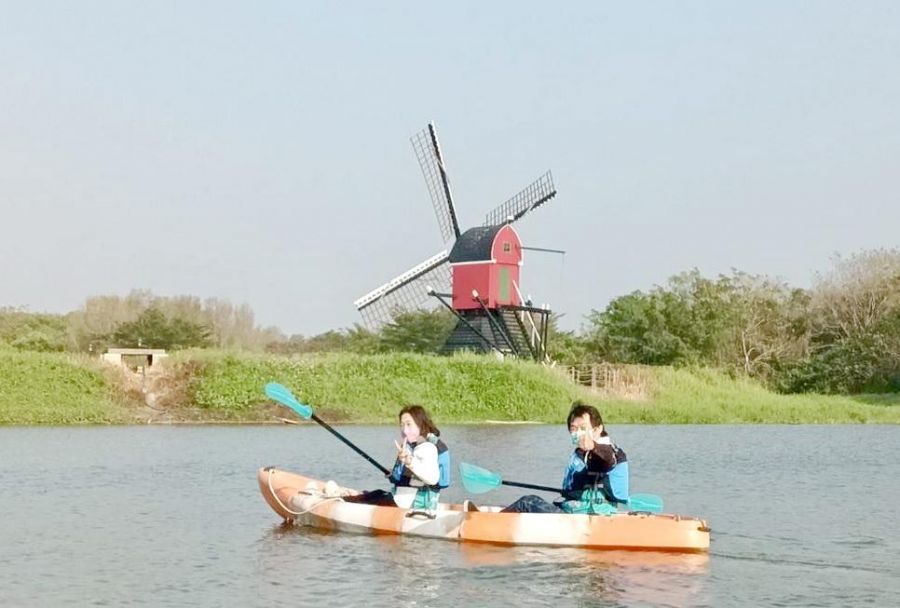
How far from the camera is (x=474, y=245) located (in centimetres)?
4341

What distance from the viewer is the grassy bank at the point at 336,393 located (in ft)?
108

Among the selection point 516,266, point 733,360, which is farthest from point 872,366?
point 516,266

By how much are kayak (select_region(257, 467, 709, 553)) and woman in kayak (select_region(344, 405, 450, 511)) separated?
0.64ft

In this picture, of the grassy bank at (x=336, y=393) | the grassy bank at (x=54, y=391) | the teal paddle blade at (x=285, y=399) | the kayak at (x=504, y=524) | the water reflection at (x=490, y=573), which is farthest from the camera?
the grassy bank at (x=336, y=393)

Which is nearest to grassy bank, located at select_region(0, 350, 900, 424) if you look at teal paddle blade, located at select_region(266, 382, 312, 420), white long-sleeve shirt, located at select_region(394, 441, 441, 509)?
teal paddle blade, located at select_region(266, 382, 312, 420)

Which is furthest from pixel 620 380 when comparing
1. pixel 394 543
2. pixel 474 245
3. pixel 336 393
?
pixel 394 543

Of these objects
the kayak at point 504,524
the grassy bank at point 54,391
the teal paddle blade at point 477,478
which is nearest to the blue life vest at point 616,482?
the kayak at point 504,524

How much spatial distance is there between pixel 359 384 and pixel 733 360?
2238cm

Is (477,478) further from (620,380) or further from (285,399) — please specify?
(620,380)

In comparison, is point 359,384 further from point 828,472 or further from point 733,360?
point 733,360

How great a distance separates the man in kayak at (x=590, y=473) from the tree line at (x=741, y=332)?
108ft

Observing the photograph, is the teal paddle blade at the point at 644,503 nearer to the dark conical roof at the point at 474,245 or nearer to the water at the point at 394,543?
the water at the point at 394,543

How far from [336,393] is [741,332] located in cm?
2365

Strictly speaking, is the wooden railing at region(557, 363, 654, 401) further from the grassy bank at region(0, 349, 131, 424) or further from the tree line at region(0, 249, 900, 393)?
the grassy bank at region(0, 349, 131, 424)
